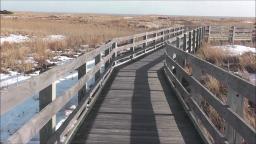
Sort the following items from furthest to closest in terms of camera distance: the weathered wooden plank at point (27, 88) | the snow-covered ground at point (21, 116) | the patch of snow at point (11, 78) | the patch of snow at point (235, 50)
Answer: the patch of snow at point (235, 50) < the patch of snow at point (11, 78) < the snow-covered ground at point (21, 116) < the weathered wooden plank at point (27, 88)

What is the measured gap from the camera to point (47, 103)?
4742 millimetres

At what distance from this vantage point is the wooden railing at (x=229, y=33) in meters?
34.7

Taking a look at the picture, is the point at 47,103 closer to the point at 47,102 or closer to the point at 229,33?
the point at 47,102

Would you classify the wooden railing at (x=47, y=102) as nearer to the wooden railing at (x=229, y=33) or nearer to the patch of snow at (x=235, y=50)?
the patch of snow at (x=235, y=50)

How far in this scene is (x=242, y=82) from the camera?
159 inches

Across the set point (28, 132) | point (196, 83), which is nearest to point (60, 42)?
point (196, 83)

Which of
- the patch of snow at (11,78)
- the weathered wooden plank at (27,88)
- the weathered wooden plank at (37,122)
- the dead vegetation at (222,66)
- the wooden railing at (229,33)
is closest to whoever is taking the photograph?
the weathered wooden plank at (27,88)

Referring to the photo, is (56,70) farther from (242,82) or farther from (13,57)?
(13,57)

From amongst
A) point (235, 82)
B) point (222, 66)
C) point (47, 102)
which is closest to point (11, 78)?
point (222, 66)

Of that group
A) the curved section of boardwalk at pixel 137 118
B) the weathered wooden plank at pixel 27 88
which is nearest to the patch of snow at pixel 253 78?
the curved section of boardwalk at pixel 137 118

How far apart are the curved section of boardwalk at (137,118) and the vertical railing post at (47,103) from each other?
40.6 inches

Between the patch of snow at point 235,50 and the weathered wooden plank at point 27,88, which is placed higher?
the weathered wooden plank at point 27,88

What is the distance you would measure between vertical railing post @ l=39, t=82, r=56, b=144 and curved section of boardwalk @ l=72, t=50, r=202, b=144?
40.6 inches

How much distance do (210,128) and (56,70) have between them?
6.60 feet
